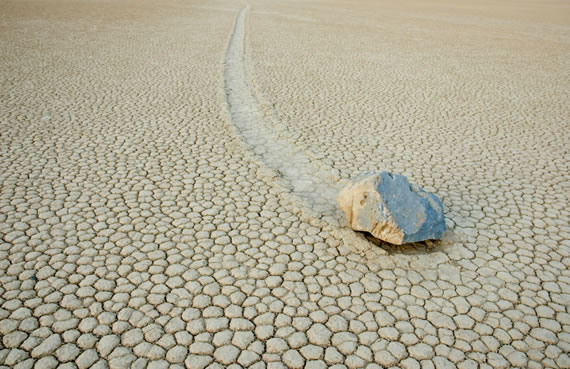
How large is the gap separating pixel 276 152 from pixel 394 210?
86.4 inches

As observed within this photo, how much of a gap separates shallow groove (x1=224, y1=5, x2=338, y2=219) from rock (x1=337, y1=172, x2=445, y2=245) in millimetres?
468

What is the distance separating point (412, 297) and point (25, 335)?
2536 mm

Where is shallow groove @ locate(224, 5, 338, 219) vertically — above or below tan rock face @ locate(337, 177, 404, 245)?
below

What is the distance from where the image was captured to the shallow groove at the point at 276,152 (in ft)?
14.0

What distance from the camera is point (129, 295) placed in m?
2.90

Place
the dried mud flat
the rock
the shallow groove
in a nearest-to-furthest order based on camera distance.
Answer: the dried mud flat < the rock < the shallow groove

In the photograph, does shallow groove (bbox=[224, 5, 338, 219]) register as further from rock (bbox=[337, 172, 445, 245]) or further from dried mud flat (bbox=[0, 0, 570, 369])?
rock (bbox=[337, 172, 445, 245])

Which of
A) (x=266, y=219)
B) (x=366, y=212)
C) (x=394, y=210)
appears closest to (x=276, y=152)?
(x=266, y=219)

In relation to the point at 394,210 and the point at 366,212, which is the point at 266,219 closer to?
the point at 366,212

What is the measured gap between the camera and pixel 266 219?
3.85m

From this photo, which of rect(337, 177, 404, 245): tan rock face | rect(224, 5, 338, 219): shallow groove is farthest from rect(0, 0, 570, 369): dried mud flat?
rect(337, 177, 404, 245): tan rock face

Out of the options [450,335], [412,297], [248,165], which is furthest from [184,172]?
[450,335]

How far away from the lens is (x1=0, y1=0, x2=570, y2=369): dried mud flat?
2617mm

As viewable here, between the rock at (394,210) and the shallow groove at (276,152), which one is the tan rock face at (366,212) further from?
the shallow groove at (276,152)
